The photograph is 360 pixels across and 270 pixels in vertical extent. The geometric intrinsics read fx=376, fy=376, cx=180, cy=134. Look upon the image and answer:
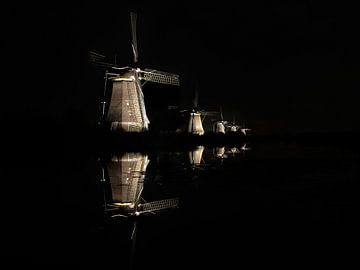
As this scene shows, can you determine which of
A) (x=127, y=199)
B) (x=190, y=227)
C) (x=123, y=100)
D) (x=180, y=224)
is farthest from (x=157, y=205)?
(x=123, y=100)

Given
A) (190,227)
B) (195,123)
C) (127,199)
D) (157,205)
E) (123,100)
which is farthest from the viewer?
(195,123)

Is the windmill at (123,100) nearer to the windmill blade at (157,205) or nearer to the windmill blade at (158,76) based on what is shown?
the windmill blade at (158,76)

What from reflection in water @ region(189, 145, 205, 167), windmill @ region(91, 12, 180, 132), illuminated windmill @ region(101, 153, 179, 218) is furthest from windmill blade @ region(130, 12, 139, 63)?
illuminated windmill @ region(101, 153, 179, 218)

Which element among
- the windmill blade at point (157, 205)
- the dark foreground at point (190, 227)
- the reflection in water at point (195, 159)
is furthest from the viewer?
the reflection in water at point (195, 159)

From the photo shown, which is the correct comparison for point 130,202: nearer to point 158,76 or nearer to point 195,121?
point 158,76

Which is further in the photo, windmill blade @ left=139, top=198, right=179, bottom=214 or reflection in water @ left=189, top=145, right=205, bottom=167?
reflection in water @ left=189, top=145, right=205, bottom=167

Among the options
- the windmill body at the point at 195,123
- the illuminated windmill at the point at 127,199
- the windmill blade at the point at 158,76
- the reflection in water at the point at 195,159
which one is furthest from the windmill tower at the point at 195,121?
the illuminated windmill at the point at 127,199

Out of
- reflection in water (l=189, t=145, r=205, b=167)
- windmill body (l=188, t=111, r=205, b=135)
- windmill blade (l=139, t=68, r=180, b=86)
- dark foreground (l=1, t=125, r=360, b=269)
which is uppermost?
windmill blade (l=139, t=68, r=180, b=86)

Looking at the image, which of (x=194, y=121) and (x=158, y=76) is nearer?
(x=158, y=76)

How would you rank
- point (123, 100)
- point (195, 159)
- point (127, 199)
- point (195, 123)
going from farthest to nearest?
point (195, 123) → point (123, 100) → point (195, 159) → point (127, 199)

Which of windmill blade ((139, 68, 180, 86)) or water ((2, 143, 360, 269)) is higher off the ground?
windmill blade ((139, 68, 180, 86))

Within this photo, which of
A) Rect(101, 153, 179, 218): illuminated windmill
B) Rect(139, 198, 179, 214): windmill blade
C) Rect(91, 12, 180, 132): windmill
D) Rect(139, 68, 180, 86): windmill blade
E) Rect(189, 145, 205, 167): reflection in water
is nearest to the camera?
Rect(101, 153, 179, 218): illuminated windmill

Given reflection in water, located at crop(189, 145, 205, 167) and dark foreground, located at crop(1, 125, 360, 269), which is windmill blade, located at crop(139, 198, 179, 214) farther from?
reflection in water, located at crop(189, 145, 205, 167)

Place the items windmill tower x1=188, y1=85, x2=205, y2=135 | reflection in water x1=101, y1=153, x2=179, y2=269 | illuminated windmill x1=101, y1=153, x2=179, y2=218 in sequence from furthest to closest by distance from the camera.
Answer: windmill tower x1=188, y1=85, x2=205, y2=135 < illuminated windmill x1=101, y1=153, x2=179, y2=218 < reflection in water x1=101, y1=153, x2=179, y2=269
